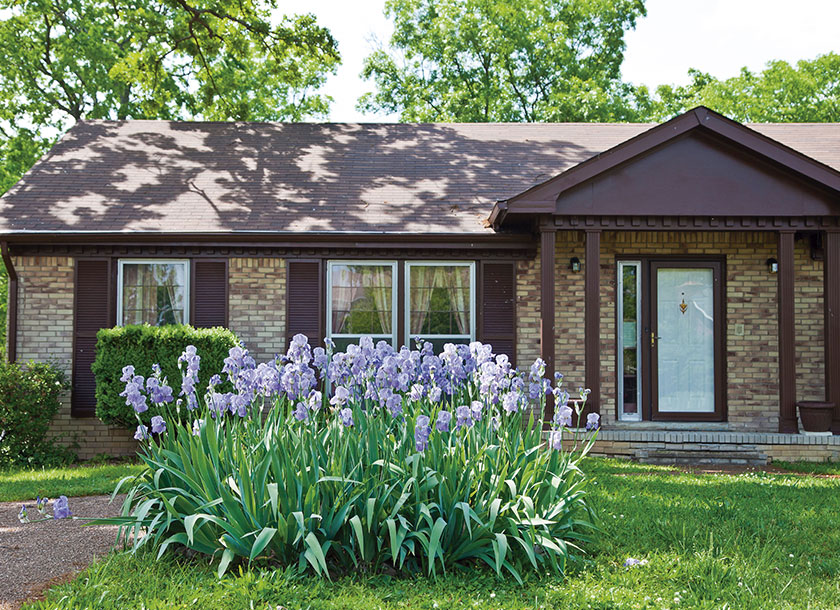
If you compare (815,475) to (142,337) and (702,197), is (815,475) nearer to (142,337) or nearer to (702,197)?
(702,197)

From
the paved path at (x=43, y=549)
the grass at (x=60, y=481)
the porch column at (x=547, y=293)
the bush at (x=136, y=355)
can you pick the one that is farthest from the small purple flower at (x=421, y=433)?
the bush at (x=136, y=355)

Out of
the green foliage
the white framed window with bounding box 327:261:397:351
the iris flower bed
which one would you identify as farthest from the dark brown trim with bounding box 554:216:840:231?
the green foliage

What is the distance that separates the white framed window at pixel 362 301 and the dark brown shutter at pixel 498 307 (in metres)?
1.24

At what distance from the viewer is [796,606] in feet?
12.4

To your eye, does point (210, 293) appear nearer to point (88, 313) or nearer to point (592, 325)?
point (88, 313)

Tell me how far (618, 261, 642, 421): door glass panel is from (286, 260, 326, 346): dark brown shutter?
4.21m

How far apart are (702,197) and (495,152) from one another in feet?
14.3

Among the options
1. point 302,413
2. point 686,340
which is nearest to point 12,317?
point 302,413

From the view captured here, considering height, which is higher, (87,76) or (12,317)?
(87,76)

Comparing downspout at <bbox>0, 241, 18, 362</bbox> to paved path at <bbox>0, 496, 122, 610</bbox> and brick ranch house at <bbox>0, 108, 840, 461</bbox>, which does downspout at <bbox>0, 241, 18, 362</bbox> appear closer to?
brick ranch house at <bbox>0, 108, 840, 461</bbox>

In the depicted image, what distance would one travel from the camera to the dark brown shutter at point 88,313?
9.92 meters

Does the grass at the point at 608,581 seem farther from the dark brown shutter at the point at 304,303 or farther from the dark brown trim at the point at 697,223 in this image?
the dark brown shutter at the point at 304,303

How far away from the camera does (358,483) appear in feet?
13.8

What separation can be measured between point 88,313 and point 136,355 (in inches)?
59.8
